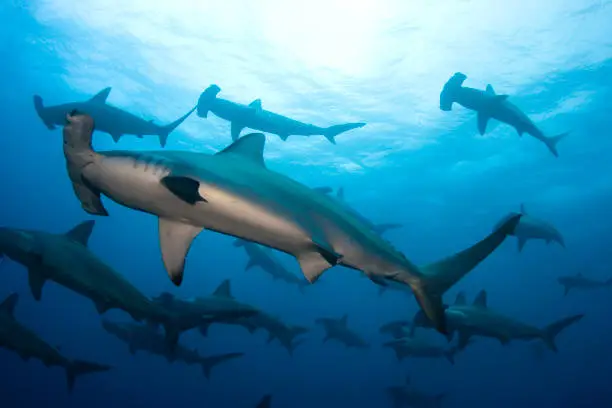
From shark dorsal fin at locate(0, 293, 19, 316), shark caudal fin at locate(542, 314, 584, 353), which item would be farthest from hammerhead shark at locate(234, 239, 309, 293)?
shark caudal fin at locate(542, 314, 584, 353)

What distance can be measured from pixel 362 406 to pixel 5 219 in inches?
2424

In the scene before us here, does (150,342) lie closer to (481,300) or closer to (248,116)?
(248,116)

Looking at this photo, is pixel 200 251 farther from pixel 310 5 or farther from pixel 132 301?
pixel 132 301

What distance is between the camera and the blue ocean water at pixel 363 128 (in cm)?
1711

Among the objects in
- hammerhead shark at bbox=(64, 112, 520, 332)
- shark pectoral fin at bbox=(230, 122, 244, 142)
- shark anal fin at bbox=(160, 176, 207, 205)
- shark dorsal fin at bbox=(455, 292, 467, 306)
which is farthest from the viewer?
shark pectoral fin at bbox=(230, 122, 244, 142)

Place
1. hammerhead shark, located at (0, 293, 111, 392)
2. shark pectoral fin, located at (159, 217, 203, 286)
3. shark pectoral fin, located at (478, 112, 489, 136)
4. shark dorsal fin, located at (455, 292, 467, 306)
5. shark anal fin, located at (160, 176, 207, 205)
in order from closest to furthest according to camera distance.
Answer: shark anal fin, located at (160, 176, 207, 205), shark pectoral fin, located at (159, 217, 203, 286), hammerhead shark, located at (0, 293, 111, 392), shark dorsal fin, located at (455, 292, 467, 306), shark pectoral fin, located at (478, 112, 489, 136)

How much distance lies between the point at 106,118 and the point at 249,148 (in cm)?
918

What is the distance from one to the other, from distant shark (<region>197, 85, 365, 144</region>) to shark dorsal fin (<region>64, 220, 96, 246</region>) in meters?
5.87

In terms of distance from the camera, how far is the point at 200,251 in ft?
234

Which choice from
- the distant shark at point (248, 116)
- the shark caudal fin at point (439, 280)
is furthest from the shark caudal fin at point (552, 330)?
the shark caudal fin at point (439, 280)

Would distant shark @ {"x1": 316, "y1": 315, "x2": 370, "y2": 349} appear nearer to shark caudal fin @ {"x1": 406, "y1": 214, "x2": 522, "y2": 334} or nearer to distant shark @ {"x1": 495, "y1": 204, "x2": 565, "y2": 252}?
distant shark @ {"x1": 495, "y1": 204, "x2": 565, "y2": 252}

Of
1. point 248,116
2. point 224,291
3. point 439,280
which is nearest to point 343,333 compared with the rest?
point 224,291

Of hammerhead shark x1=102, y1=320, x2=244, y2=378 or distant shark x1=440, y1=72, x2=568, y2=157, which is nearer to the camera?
distant shark x1=440, y1=72, x2=568, y2=157

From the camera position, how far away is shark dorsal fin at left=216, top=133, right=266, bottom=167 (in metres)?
3.70
